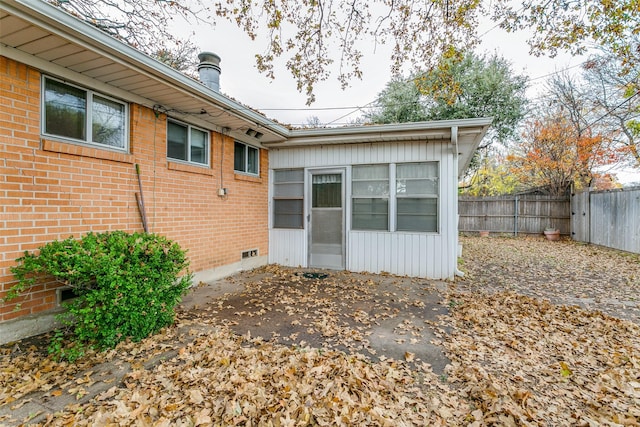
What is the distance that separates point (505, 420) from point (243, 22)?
18.1 feet

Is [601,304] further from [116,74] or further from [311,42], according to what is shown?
[116,74]

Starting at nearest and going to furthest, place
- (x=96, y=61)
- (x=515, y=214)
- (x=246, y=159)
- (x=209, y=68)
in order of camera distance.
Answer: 1. (x=96, y=61)
2. (x=209, y=68)
3. (x=246, y=159)
4. (x=515, y=214)

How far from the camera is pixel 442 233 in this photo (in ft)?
17.6

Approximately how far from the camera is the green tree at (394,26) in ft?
13.2

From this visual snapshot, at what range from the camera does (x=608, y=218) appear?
884cm

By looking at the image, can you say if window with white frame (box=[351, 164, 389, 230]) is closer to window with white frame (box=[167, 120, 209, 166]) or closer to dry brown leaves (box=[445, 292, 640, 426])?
dry brown leaves (box=[445, 292, 640, 426])

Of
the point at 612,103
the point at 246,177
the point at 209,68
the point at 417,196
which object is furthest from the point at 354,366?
the point at 612,103

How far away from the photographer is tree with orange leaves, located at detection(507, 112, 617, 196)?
37.7 ft

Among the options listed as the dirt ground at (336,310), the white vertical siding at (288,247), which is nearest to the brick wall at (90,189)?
the dirt ground at (336,310)

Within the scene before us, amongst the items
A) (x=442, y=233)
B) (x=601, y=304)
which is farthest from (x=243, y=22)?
(x=601, y=304)

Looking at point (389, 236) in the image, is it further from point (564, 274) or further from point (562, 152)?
point (562, 152)

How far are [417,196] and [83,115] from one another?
5.31 m

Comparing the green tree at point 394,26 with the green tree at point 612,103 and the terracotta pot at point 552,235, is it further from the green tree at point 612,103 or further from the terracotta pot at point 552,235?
the terracotta pot at point 552,235

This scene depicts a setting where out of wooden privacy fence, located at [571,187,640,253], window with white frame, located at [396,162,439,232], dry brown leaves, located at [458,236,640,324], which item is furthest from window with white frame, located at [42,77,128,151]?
wooden privacy fence, located at [571,187,640,253]
